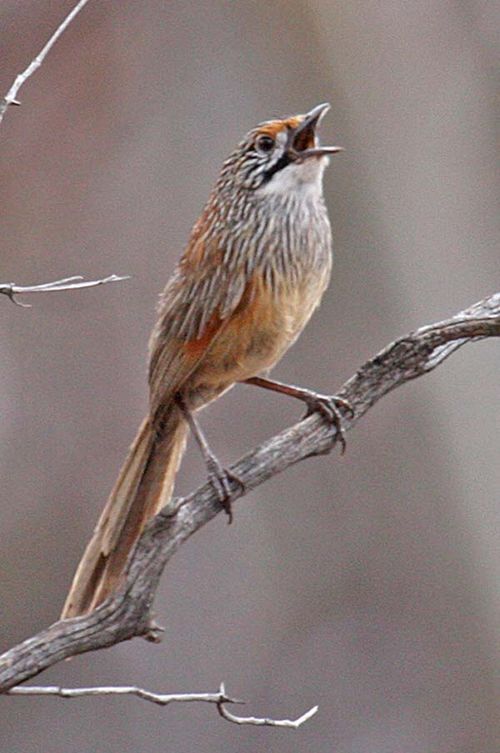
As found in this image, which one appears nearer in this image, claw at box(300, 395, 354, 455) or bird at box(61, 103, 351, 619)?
claw at box(300, 395, 354, 455)

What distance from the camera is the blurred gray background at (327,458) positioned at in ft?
27.7

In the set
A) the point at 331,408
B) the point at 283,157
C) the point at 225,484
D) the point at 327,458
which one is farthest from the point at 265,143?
the point at 327,458

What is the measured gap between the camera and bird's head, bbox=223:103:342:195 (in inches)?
180

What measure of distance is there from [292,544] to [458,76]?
2919mm

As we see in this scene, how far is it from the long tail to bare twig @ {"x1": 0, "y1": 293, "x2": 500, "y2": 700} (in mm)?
Result: 379

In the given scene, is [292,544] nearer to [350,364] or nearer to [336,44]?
[350,364]

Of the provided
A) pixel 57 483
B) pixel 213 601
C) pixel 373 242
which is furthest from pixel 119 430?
pixel 373 242

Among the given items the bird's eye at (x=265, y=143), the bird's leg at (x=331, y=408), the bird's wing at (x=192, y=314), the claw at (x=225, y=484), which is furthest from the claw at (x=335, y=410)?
the bird's eye at (x=265, y=143)

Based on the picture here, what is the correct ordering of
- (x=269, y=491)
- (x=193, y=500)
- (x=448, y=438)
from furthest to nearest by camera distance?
1. (x=269, y=491)
2. (x=448, y=438)
3. (x=193, y=500)

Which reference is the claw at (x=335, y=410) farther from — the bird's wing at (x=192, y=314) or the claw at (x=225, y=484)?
the bird's wing at (x=192, y=314)

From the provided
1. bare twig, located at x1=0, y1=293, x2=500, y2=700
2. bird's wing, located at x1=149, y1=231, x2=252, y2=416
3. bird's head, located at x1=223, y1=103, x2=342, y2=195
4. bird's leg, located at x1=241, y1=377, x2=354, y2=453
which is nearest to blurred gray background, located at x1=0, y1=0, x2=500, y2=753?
bird's head, located at x1=223, y1=103, x2=342, y2=195

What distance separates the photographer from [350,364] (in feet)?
28.8

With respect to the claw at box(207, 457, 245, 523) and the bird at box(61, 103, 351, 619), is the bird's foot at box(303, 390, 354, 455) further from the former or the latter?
the claw at box(207, 457, 245, 523)

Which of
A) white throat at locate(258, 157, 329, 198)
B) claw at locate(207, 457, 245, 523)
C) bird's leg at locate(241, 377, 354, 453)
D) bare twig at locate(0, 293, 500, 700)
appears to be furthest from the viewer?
white throat at locate(258, 157, 329, 198)
